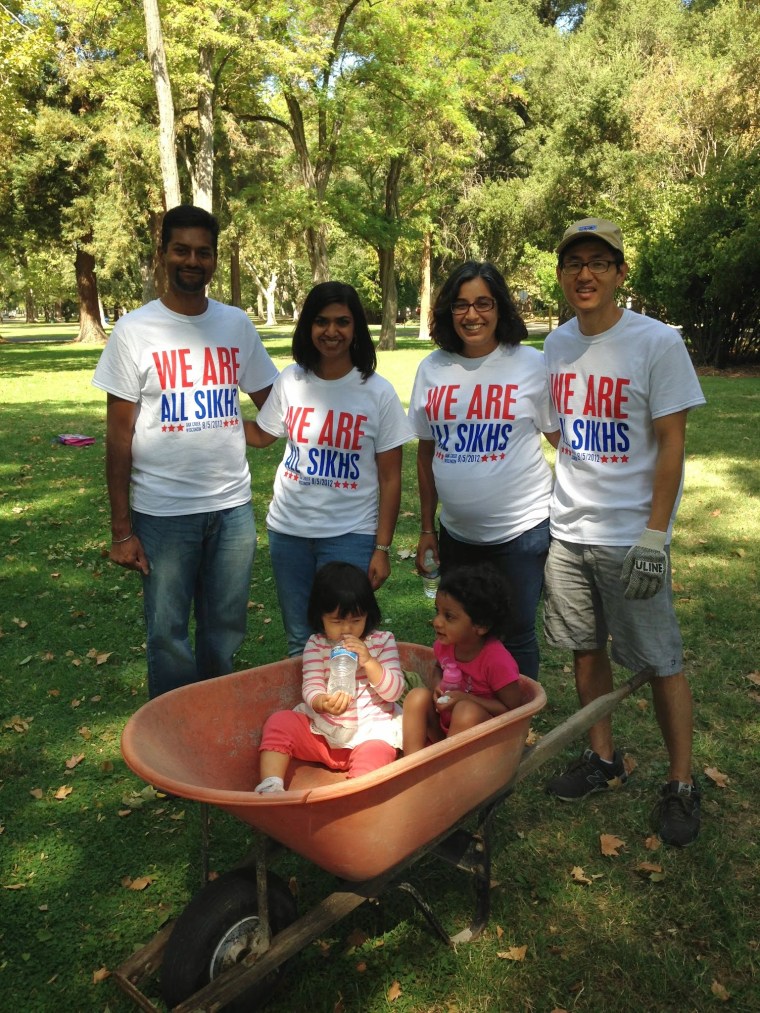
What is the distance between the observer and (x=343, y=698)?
2713 millimetres

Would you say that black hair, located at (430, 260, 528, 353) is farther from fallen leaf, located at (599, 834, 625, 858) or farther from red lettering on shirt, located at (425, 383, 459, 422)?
fallen leaf, located at (599, 834, 625, 858)

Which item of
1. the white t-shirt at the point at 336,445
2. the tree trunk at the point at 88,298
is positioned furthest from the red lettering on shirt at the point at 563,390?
the tree trunk at the point at 88,298

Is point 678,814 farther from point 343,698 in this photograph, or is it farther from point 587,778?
point 343,698

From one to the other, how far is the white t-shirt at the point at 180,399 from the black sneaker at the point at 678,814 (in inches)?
84.0

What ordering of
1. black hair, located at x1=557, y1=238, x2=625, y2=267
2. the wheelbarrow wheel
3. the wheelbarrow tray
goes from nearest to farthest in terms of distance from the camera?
the wheelbarrow tray
the wheelbarrow wheel
black hair, located at x1=557, y1=238, x2=625, y2=267

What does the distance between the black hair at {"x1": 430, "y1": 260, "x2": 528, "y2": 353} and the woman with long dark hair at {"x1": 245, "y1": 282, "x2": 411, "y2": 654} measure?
0.29 meters

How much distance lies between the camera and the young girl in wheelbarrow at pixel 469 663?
107 inches

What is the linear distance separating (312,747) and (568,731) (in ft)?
2.92

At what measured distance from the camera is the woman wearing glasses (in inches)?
123

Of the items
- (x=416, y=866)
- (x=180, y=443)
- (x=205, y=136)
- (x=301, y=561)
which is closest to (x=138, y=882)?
(x=416, y=866)

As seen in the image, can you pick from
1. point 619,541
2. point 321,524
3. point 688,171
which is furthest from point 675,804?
point 688,171

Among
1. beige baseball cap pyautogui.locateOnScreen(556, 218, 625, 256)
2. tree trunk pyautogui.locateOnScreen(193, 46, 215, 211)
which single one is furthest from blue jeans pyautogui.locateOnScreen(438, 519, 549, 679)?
tree trunk pyautogui.locateOnScreen(193, 46, 215, 211)

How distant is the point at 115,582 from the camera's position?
630cm

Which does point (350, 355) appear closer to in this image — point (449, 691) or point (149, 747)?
point (449, 691)
